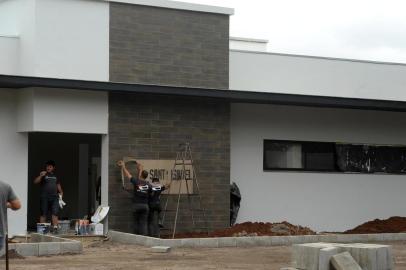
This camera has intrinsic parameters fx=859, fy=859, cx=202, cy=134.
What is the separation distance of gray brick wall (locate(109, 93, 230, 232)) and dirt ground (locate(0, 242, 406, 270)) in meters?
2.39

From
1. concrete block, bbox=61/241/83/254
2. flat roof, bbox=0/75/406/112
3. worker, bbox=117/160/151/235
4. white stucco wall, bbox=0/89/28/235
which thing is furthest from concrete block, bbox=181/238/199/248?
white stucco wall, bbox=0/89/28/235

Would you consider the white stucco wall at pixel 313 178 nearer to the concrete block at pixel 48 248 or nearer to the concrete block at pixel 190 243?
the concrete block at pixel 190 243

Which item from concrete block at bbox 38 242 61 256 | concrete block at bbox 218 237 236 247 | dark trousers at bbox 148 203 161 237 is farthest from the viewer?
dark trousers at bbox 148 203 161 237

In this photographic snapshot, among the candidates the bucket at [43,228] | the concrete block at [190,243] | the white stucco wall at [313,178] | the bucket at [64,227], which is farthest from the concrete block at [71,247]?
the white stucco wall at [313,178]

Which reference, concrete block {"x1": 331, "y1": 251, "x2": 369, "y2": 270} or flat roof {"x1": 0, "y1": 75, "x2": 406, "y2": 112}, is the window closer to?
flat roof {"x1": 0, "y1": 75, "x2": 406, "y2": 112}

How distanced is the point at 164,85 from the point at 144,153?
1.82m

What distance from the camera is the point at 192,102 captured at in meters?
22.8

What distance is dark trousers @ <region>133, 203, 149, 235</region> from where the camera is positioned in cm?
2091

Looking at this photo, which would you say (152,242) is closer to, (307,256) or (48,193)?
(48,193)

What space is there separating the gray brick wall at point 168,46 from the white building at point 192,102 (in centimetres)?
3

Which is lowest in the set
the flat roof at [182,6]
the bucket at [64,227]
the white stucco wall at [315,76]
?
the bucket at [64,227]

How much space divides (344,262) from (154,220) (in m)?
8.47

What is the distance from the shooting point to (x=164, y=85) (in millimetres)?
22016

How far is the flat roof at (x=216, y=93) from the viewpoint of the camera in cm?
2034
